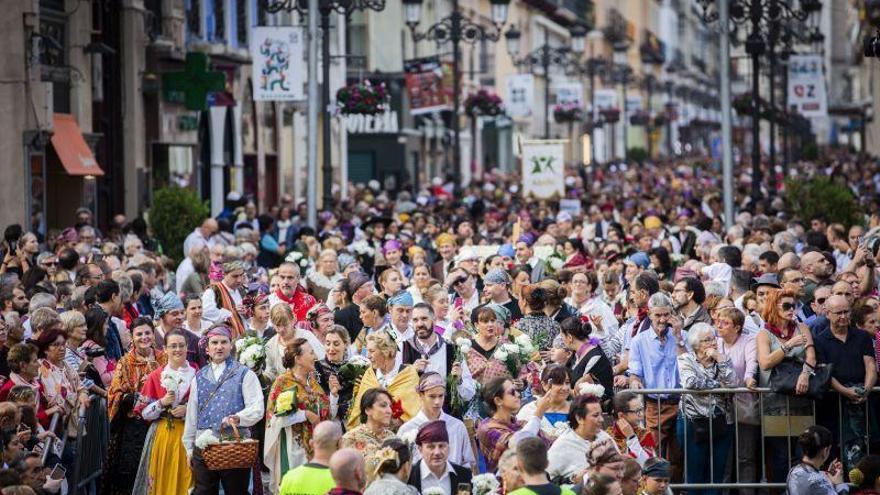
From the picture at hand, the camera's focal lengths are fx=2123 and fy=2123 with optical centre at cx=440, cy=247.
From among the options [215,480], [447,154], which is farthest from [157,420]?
→ [447,154]

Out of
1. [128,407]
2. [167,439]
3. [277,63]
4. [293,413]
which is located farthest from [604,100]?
[293,413]

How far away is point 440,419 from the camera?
12.5 m

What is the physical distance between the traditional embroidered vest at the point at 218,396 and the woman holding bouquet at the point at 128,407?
0.91 m

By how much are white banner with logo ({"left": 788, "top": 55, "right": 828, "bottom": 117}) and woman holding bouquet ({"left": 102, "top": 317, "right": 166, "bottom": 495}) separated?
3218 centimetres

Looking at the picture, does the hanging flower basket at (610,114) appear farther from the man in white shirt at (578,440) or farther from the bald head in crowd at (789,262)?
the man in white shirt at (578,440)

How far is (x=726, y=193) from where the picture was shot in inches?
1219

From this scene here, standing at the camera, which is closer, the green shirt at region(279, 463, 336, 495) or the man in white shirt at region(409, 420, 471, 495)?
the green shirt at region(279, 463, 336, 495)

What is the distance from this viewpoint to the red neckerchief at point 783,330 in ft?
49.7

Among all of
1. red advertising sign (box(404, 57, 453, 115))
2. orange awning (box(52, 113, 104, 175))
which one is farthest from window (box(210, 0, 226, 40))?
orange awning (box(52, 113, 104, 175))

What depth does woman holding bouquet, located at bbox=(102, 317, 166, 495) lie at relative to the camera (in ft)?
48.0

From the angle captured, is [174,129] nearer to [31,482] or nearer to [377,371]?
[377,371]

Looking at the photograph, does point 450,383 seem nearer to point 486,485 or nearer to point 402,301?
point 402,301

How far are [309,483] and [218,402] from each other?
294 centimetres

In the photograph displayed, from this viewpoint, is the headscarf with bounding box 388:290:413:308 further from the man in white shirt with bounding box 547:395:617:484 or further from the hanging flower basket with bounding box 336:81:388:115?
the hanging flower basket with bounding box 336:81:388:115
